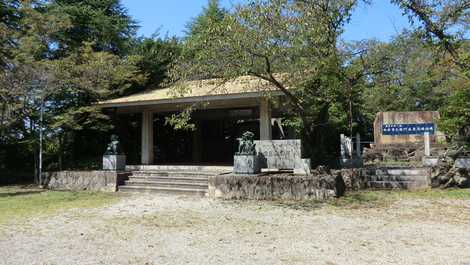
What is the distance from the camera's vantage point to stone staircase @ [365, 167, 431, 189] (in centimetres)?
1042

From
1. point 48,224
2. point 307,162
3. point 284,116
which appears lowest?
point 48,224

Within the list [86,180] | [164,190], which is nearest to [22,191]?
[86,180]

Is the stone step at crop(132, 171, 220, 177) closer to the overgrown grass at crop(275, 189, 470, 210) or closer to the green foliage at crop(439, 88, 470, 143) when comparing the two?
the overgrown grass at crop(275, 189, 470, 210)

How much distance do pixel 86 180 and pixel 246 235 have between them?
26.2 ft

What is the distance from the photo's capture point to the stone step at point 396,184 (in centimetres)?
1041

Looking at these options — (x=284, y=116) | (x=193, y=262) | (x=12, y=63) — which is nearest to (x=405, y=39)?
(x=284, y=116)

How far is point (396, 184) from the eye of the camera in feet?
34.7

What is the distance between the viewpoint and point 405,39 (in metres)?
13.4

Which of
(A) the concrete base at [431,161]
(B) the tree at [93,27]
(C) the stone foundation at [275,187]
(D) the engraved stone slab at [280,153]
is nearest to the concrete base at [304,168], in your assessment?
(D) the engraved stone slab at [280,153]

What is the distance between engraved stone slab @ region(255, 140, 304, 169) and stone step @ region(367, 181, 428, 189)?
220cm

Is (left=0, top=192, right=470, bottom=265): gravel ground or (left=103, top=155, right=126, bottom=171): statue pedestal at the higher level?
(left=103, top=155, right=126, bottom=171): statue pedestal

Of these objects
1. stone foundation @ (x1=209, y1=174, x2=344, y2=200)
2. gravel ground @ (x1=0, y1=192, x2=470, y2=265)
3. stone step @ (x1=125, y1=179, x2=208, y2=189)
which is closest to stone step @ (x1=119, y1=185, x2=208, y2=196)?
stone step @ (x1=125, y1=179, x2=208, y2=189)

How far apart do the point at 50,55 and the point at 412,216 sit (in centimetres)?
1528

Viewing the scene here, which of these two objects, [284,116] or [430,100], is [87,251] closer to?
[284,116]
